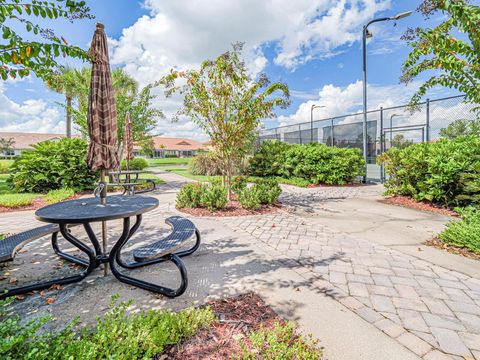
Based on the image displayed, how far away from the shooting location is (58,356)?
1.43m

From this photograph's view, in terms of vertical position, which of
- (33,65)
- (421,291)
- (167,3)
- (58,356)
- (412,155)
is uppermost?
(167,3)

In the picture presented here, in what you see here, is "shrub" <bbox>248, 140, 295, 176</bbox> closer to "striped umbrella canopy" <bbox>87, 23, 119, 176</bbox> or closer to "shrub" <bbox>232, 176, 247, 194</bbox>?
"shrub" <bbox>232, 176, 247, 194</bbox>

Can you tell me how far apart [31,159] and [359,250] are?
986 centimetres

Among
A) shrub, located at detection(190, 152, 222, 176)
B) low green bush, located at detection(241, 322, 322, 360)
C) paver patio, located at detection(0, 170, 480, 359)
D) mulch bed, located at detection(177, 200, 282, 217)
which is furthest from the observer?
shrub, located at detection(190, 152, 222, 176)

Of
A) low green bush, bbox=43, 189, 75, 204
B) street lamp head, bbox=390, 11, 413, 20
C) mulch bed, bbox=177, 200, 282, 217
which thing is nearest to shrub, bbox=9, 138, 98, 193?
low green bush, bbox=43, 189, 75, 204

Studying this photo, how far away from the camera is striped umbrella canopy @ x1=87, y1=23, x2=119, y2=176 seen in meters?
2.77

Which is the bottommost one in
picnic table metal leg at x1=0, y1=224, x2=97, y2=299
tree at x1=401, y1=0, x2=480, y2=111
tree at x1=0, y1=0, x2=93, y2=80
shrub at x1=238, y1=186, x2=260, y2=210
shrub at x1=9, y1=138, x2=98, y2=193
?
picnic table metal leg at x1=0, y1=224, x2=97, y2=299

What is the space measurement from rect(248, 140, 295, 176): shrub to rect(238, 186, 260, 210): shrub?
628 centimetres

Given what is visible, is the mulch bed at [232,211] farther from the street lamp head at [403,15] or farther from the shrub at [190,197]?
the street lamp head at [403,15]

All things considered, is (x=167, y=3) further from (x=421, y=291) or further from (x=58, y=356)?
(x=421, y=291)

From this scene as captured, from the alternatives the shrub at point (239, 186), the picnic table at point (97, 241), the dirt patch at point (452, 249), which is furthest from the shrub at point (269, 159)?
the picnic table at point (97, 241)

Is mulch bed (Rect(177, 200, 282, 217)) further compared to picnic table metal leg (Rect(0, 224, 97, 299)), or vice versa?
mulch bed (Rect(177, 200, 282, 217))

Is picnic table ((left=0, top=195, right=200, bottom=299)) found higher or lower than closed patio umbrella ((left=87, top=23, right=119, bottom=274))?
lower

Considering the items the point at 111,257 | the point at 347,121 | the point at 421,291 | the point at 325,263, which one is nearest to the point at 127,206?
the point at 111,257
